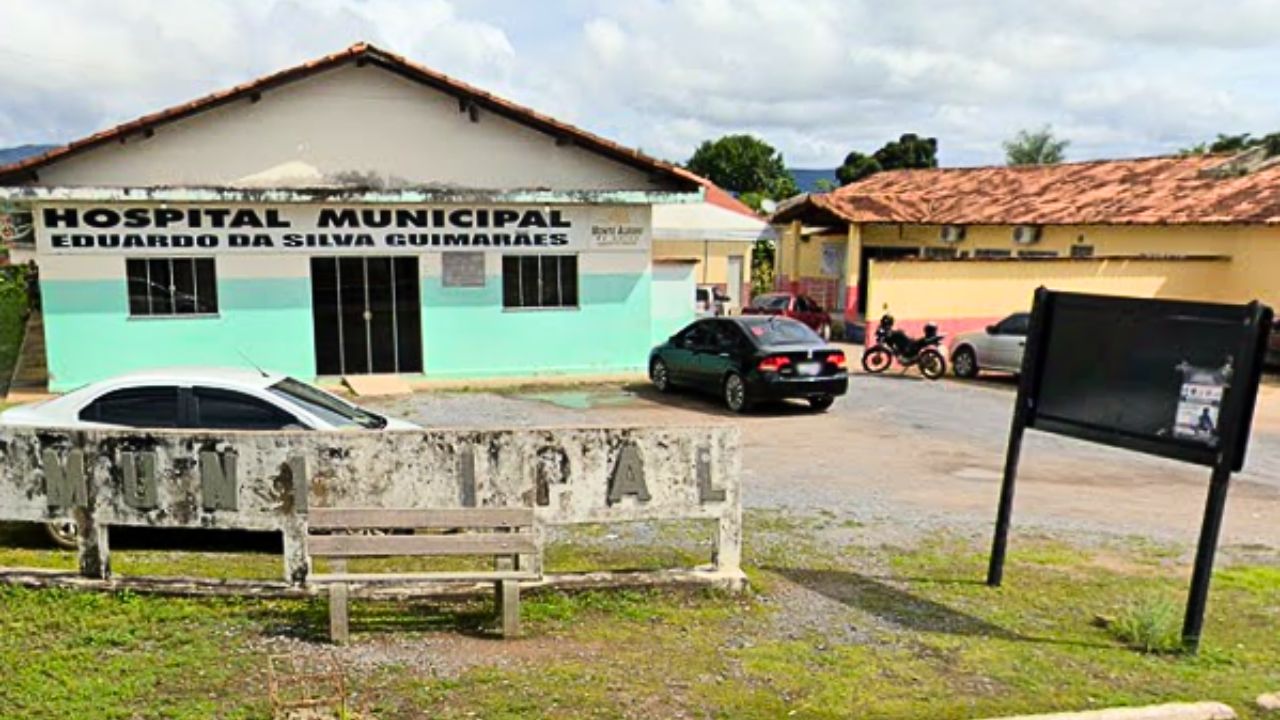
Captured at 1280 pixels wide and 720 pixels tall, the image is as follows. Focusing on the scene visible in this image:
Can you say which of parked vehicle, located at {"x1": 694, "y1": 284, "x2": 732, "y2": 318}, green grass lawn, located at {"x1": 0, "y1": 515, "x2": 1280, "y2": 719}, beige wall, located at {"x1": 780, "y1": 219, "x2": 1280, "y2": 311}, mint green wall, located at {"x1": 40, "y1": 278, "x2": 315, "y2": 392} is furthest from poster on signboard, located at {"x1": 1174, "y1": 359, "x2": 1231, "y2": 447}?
parked vehicle, located at {"x1": 694, "y1": 284, "x2": 732, "y2": 318}

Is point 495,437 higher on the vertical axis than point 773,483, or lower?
higher

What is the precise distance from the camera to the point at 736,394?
50.1 feet

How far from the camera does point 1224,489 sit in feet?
19.0

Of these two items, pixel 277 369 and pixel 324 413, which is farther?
pixel 277 369

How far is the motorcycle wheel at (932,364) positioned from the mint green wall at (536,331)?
5.50m

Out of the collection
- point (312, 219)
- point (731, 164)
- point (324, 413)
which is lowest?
point (324, 413)

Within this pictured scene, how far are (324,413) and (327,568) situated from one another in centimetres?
163

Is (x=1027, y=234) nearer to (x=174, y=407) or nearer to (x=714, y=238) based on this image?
(x=714, y=238)

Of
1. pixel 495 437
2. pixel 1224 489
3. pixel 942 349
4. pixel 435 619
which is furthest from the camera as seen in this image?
pixel 942 349

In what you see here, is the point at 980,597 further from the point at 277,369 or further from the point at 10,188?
the point at 10,188

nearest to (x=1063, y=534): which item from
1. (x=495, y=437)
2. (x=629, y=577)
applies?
(x=629, y=577)

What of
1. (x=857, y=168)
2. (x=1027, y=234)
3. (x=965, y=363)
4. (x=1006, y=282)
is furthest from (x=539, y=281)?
(x=857, y=168)

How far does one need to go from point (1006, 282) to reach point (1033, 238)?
190 inches

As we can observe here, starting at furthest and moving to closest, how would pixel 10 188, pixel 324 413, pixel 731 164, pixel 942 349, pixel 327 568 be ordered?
pixel 731 164
pixel 942 349
pixel 10 188
pixel 324 413
pixel 327 568
